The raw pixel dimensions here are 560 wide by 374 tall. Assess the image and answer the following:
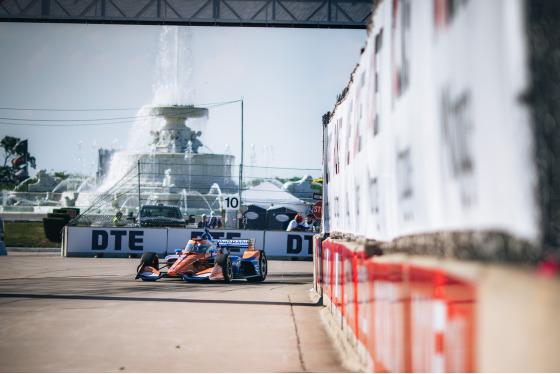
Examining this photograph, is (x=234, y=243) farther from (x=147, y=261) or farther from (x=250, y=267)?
(x=147, y=261)

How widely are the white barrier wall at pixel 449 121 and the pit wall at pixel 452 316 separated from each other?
0.18 metres

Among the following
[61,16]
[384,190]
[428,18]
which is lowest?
[384,190]

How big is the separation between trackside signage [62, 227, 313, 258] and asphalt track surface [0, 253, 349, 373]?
11.5 metres

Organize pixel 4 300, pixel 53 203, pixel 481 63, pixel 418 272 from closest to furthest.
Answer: pixel 481 63, pixel 418 272, pixel 4 300, pixel 53 203

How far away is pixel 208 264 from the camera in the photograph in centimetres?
1504

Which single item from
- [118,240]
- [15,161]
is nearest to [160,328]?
[118,240]

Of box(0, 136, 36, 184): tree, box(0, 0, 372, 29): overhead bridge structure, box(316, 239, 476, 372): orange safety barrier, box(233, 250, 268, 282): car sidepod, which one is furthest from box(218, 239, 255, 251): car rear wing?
box(0, 136, 36, 184): tree

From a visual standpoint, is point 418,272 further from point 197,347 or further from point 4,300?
point 4,300

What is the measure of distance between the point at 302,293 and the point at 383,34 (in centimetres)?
891

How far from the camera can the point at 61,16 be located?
15.2 m

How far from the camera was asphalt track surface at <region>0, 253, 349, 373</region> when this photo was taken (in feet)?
20.2

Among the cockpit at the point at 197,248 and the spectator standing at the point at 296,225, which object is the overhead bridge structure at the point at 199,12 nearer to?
the cockpit at the point at 197,248

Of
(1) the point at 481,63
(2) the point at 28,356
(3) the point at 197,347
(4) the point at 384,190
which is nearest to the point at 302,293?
(3) the point at 197,347

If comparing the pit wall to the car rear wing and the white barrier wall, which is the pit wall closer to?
the white barrier wall
